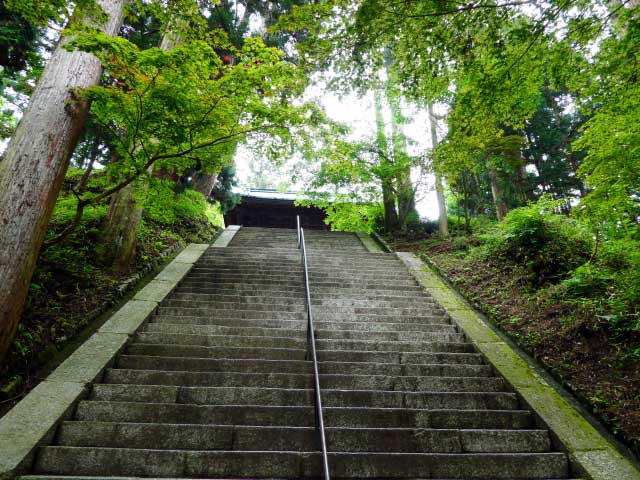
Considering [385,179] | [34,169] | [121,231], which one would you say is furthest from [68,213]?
[385,179]

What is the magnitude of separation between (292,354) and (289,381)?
60cm

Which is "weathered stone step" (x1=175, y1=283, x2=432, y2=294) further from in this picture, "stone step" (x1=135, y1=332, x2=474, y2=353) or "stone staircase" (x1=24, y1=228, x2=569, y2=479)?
"stone step" (x1=135, y1=332, x2=474, y2=353)

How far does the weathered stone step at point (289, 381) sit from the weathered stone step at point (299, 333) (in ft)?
3.26

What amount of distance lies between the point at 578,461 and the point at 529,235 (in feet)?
14.8

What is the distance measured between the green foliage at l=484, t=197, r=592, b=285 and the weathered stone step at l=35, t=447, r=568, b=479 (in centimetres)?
426

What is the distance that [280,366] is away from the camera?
13.0 ft

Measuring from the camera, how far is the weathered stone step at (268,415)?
309cm

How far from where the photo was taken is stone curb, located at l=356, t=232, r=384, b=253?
10324 mm

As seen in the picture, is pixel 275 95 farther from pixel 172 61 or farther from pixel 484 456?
pixel 484 456

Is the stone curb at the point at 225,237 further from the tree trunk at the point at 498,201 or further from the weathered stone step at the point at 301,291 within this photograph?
the tree trunk at the point at 498,201


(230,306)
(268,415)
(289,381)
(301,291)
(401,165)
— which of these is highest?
(401,165)

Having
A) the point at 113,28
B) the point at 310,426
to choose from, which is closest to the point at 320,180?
the point at 113,28

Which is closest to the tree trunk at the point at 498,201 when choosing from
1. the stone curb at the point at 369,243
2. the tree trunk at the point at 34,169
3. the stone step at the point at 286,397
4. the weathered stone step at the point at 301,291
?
the stone curb at the point at 369,243

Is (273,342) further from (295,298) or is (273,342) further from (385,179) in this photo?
(385,179)
